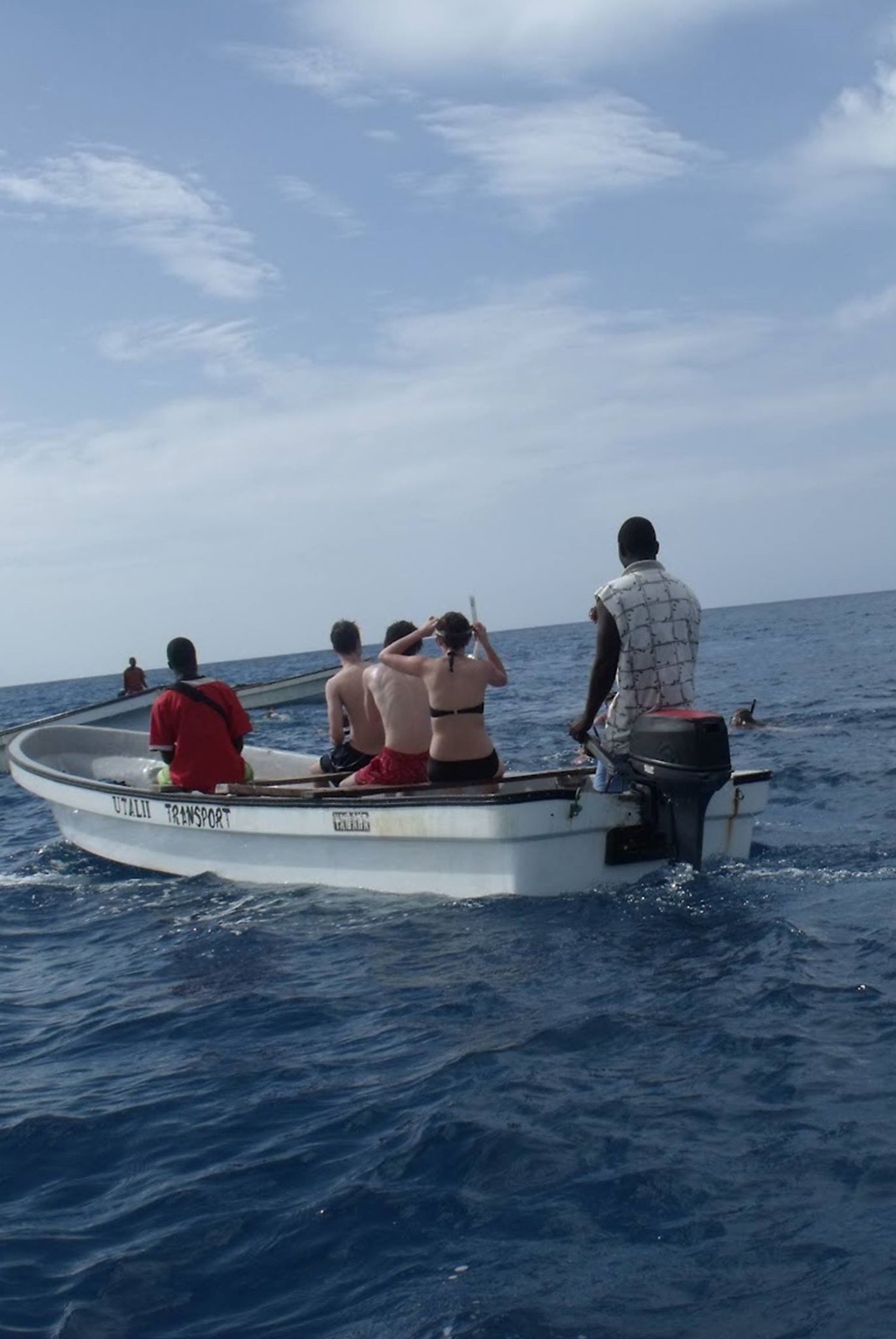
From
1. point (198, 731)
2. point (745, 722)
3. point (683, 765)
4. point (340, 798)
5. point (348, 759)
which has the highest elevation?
point (198, 731)

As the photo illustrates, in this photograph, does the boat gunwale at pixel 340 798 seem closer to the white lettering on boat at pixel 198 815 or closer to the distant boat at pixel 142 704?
the white lettering on boat at pixel 198 815

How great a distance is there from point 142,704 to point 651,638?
21.4 m

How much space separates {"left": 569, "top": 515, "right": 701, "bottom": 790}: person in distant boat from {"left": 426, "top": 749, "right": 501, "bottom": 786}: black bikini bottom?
1169mm

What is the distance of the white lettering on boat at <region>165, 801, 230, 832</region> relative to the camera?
9531 mm

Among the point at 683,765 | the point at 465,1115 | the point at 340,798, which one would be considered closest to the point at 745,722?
the point at 340,798

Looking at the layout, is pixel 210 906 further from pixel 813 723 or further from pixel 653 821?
pixel 813 723

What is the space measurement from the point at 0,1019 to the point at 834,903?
482 cm

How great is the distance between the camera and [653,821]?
7.71 meters

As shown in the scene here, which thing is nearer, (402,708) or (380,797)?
(380,797)

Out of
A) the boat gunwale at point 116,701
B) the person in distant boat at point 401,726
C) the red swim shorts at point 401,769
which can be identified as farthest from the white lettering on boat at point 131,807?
the red swim shorts at point 401,769

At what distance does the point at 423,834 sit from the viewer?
26.9 feet

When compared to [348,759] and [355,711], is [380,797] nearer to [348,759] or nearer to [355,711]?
[355,711]

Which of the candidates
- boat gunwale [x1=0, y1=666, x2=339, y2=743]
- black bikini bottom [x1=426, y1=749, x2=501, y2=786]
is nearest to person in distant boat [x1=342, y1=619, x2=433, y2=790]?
black bikini bottom [x1=426, y1=749, x2=501, y2=786]

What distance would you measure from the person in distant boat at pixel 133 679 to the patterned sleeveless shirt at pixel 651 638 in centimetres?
2171
